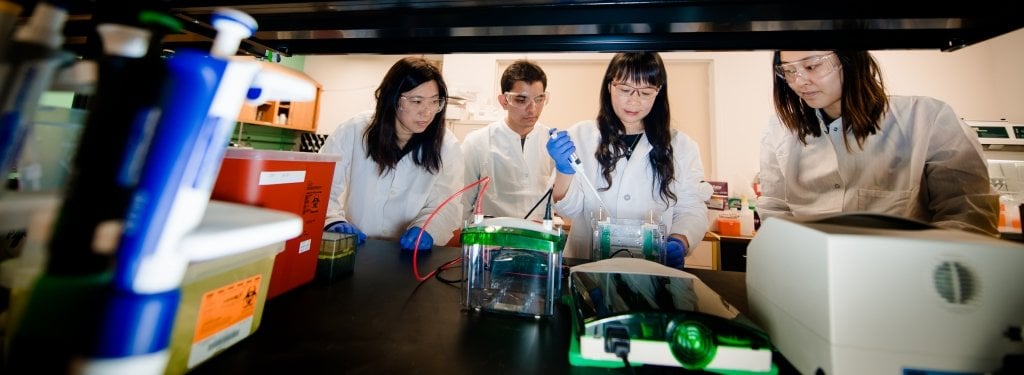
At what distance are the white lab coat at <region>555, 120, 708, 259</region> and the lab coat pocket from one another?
510 mm

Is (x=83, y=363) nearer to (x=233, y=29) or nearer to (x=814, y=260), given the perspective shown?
(x=233, y=29)

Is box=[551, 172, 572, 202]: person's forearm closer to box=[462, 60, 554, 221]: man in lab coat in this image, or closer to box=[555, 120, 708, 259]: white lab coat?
box=[555, 120, 708, 259]: white lab coat

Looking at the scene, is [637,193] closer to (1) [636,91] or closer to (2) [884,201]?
(1) [636,91]

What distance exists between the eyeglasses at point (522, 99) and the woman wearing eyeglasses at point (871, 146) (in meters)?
1.17

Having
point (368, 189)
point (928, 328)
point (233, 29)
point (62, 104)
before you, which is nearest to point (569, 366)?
point (928, 328)

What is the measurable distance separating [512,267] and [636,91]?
1.10m

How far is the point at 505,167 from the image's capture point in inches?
86.3

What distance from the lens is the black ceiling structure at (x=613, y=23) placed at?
21.6 inches

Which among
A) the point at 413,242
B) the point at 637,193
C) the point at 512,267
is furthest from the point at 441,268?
the point at 637,193

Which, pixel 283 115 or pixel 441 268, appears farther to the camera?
pixel 283 115

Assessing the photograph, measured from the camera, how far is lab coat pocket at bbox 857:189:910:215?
1086mm

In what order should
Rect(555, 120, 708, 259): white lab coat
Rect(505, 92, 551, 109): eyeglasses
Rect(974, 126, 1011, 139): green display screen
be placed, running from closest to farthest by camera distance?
Rect(555, 120, 708, 259): white lab coat → Rect(505, 92, 551, 109): eyeglasses → Rect(974, 126, 1011, 139): green display screen

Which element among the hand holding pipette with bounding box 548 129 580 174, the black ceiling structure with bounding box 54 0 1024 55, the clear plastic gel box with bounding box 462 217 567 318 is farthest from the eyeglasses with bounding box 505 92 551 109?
the clear plastic gel box with bounding box 462 217 567 318

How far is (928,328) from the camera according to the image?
38 cm
